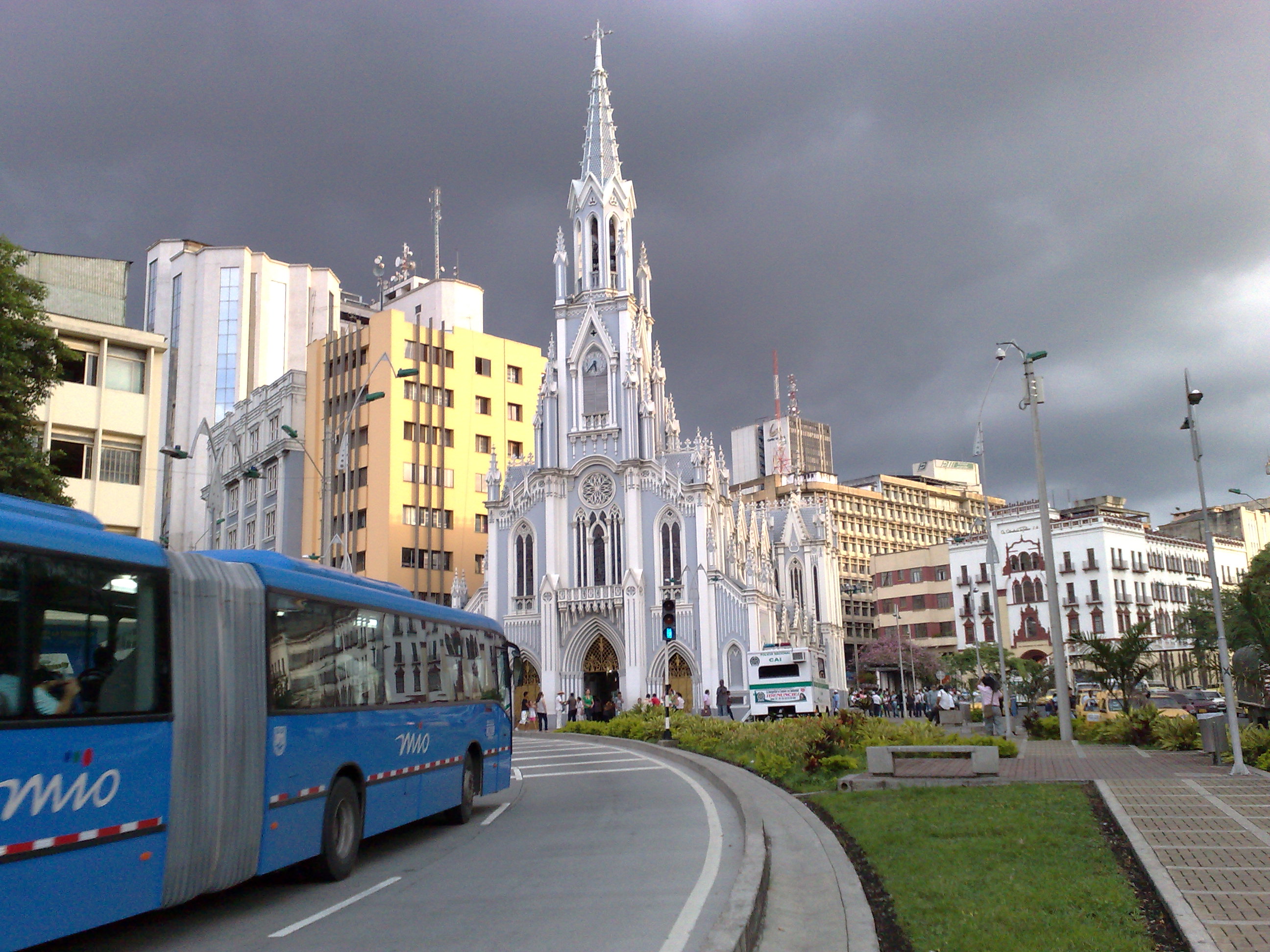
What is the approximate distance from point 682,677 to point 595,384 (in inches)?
624

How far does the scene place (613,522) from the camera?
51.9 m

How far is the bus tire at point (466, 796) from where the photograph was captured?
1466 cm

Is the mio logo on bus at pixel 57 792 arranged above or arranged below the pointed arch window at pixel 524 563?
below

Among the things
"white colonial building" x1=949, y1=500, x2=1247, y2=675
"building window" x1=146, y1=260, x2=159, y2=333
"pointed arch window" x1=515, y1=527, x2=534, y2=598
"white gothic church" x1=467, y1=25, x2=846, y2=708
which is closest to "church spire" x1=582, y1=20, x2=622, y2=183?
"white gothic church" x1=467, y1=25, x2=846, y2=708

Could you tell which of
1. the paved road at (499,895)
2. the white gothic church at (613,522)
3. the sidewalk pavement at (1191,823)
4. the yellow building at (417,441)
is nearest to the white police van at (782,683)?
the white gothic church at (613,522)

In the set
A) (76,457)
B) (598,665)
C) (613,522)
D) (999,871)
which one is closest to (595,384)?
(613,522)

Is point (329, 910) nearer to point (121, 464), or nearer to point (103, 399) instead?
point (121, 464)

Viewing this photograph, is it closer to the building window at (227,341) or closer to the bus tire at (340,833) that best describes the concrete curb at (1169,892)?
the bus tire at (340,833)

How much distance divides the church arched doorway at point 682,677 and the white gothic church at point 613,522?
66 mm

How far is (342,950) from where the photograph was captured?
25.3ft

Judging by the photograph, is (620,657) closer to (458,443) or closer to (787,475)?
(458,443)

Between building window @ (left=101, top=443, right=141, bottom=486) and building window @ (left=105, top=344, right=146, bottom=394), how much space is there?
6.25 feet

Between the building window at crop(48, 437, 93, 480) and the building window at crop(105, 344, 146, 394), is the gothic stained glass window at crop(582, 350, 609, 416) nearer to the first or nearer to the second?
the building window at crop(105, 344, 146, 394)

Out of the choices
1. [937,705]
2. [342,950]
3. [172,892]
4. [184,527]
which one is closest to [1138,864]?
[342,950]
